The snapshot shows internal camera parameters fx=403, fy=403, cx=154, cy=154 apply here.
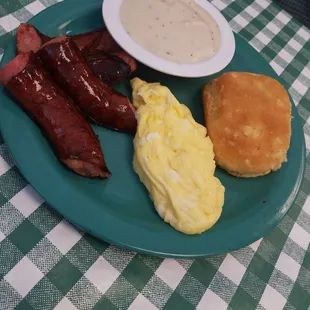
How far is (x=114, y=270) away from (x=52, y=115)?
0.61 metres

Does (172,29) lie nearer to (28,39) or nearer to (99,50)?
(99,50)

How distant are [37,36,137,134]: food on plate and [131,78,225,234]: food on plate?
0.09 meters

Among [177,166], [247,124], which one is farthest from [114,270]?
[247,124]

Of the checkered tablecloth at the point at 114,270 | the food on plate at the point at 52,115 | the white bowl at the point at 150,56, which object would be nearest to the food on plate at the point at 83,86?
the food on plate at the point at 52,115

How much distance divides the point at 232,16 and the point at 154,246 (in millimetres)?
1836

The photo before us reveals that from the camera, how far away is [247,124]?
69.1 inches

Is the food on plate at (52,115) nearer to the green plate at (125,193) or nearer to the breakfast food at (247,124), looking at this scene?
the green plate at (125,193)

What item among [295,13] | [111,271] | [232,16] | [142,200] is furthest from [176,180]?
[295,13]

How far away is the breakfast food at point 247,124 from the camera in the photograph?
1726 mm

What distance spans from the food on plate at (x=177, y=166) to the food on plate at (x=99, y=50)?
17 centimetres

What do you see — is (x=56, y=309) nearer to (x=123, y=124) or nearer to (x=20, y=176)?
(x=20, y=176)

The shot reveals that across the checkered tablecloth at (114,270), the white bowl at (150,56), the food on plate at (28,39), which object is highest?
the food on plate at (28,39)

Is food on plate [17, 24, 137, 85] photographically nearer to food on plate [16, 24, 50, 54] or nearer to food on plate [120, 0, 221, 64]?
food on plate [16, 24, 50, 54]

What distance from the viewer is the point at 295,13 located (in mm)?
2957
